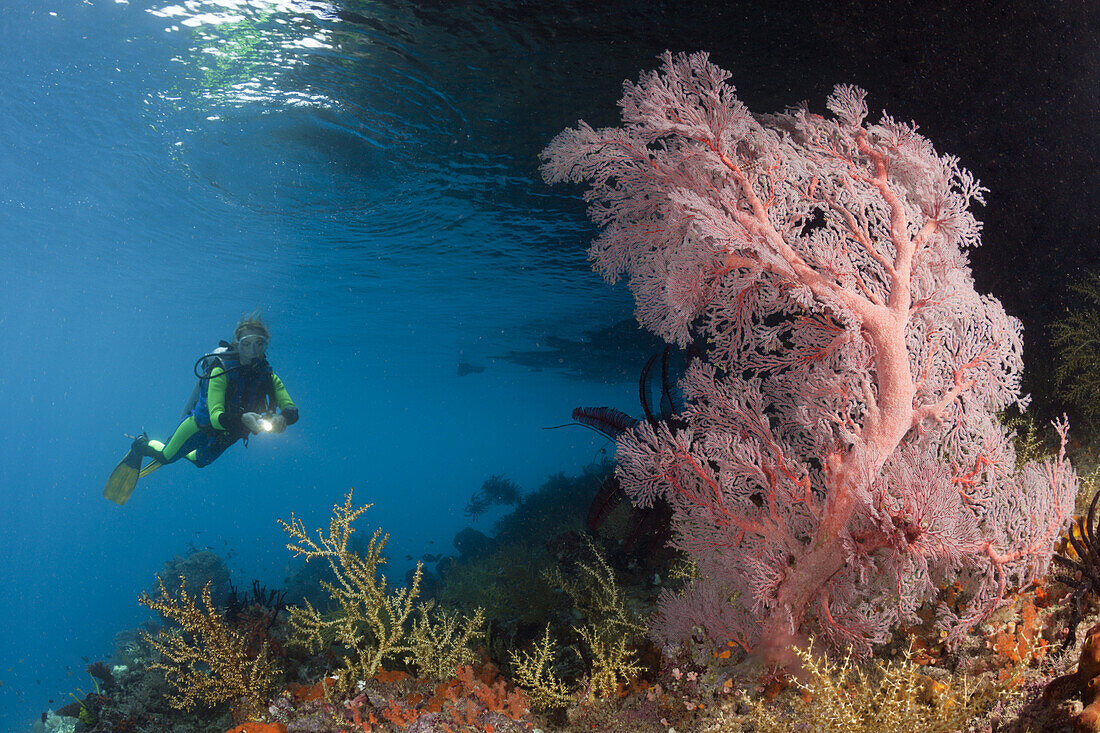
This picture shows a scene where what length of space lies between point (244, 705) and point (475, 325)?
85.7 feet

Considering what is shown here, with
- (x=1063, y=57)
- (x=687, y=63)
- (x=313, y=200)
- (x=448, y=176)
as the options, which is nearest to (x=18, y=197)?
(x=313, y=200)

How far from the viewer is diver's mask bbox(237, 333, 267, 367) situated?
33.8 feet

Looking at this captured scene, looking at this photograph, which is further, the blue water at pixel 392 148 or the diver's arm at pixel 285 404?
the diver's arm at pixel 285 404

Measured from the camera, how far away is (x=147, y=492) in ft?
397

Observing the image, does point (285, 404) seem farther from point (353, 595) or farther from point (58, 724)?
point (58, 724)

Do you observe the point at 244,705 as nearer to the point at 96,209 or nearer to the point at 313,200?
the point at 313,200

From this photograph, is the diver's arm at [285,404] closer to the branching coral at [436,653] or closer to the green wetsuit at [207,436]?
the green wetsuit at [207,436]

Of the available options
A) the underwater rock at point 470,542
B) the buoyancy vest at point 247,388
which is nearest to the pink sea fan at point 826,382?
the buoyancy vest at point 247,388

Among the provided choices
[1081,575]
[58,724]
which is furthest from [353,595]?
[58,724]

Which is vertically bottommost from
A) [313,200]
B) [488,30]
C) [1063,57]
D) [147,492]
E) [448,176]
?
[147,492]

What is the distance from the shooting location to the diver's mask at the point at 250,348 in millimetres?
10305

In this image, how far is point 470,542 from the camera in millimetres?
18750

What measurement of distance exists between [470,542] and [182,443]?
10.3 meters

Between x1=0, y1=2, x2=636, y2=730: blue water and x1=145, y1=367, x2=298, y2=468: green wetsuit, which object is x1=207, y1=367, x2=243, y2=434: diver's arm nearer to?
x1=145, y1=367, x2=298, y2=468: green wetsuit
